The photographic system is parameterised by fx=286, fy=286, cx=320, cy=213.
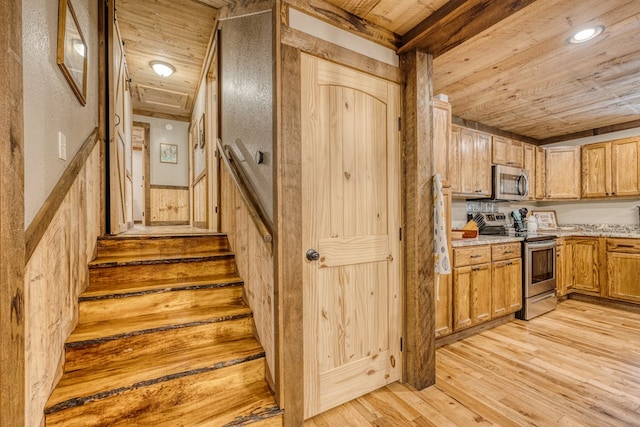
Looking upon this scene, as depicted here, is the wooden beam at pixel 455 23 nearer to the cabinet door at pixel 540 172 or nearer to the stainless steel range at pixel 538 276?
the stainless steel range at pixel 538 276

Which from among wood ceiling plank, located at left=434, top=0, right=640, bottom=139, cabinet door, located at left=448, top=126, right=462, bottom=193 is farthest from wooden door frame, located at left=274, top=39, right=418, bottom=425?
cabinet door, located at left=448, top=126, right=462, bottom=193

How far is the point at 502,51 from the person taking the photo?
2297 mm

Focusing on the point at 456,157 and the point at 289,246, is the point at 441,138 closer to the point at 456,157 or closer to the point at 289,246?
the point at 456,157

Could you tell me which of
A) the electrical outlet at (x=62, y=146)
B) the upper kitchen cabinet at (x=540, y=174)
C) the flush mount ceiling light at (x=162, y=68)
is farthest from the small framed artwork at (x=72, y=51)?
the upper kitchen cabinet at (x=540, y=174)

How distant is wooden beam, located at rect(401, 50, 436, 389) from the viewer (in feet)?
6.69

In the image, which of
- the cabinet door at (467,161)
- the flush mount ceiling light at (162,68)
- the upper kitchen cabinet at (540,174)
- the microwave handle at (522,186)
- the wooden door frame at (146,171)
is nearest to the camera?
the cabinet door at (467,161)

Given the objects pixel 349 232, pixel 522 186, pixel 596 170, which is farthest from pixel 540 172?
pixel 349 232

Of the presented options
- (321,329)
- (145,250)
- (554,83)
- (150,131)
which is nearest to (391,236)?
(321,329)

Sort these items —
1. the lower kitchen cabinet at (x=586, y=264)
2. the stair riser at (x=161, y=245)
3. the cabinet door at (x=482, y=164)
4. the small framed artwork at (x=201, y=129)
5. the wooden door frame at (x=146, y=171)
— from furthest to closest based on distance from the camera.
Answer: the wooden door frame at (x=146, y=171) → the small framed artwork at (x=201, y=129) → the lower kitchen cabinet at (x=586, y=264) → the cabinet door at (x=482, y=164) → the stair riser at (x=161, y=245)

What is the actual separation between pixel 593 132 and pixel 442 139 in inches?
139

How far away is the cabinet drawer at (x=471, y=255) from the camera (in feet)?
8.92

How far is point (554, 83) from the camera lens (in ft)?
9.41

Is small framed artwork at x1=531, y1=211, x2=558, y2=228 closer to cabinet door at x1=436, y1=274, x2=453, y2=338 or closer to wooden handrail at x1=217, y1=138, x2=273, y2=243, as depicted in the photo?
cabinet door at x1=436, y1=274, x2=453, y2=338

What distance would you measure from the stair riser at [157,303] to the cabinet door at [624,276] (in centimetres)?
466
